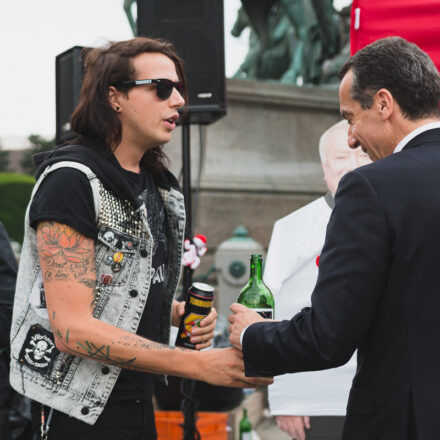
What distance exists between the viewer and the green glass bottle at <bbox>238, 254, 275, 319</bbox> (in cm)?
246

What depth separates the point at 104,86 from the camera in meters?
2.22

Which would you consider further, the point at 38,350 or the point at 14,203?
the point at 14,203

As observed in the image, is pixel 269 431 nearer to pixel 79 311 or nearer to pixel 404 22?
pixel 404 22

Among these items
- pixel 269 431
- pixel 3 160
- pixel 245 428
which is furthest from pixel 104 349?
pixel 3 160

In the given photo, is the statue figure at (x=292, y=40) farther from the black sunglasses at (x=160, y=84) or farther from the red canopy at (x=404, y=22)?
the black sunglasses at (x=160, y=84)

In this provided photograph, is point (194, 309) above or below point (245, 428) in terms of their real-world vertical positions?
above

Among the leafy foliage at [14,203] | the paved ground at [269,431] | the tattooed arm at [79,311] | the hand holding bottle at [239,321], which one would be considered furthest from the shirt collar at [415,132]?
the leafy foliage at [14,203]

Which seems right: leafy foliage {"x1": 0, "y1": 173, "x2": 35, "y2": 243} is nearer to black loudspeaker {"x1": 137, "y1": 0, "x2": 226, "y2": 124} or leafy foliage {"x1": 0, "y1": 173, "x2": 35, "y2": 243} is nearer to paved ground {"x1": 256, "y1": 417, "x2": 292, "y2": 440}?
paved ground {"x1": 256, "y1": 417, "x2": 292, "y2": 440}

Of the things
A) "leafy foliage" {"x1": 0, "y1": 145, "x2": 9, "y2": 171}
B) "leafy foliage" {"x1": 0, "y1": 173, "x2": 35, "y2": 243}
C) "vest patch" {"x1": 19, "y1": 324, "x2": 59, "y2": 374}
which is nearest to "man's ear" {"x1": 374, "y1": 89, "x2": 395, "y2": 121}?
"vest patch" {"x1": 19, "y1": 324, "x2": 59, "y2": 374}

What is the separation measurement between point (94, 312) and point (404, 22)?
2.31 meters

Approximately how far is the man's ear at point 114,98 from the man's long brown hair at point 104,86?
2 cm

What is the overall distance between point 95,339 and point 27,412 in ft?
5.92

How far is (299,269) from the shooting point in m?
3.26

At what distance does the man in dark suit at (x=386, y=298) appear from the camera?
165 centimetres
